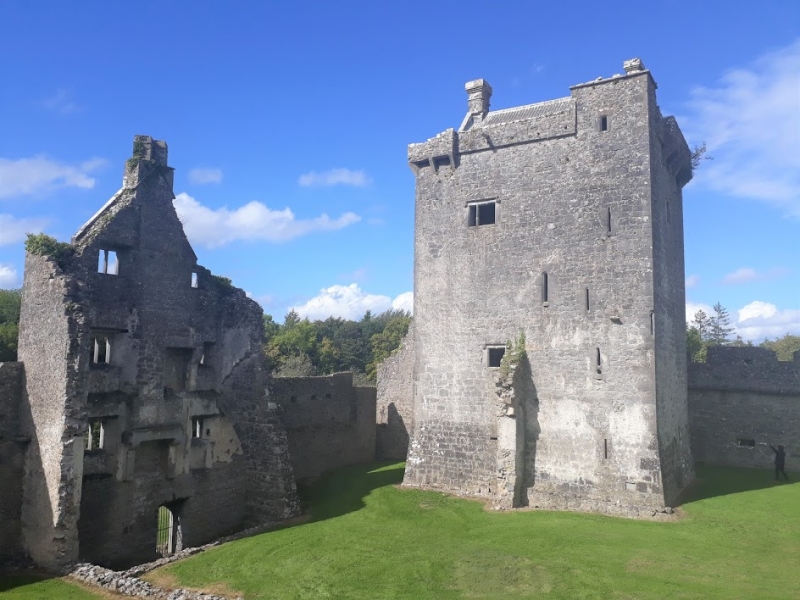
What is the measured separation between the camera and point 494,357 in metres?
19.4

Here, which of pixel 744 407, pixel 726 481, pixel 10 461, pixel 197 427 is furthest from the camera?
pixel 744 407

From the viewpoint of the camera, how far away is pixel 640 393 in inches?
661

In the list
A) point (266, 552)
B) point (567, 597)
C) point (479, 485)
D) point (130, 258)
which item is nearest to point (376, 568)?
point (266, 552)

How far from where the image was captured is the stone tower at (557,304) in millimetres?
17125

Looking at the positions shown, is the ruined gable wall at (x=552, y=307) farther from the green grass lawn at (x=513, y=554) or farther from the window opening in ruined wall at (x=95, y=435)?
the window opening in ruined wall at (x=95, y=435)

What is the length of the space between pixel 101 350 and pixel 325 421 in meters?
9.13

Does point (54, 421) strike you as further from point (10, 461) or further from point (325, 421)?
point (325, 421)

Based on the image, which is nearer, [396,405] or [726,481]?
[726,481]

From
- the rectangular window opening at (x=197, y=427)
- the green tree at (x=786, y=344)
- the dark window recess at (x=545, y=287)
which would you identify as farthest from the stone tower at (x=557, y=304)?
the green tree at (x=786, y=344)

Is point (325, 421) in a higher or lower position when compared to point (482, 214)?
lower

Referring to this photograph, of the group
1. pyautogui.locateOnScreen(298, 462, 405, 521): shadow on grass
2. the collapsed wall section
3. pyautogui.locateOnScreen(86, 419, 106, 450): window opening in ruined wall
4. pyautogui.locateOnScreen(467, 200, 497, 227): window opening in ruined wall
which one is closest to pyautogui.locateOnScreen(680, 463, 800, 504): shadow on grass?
pyautogui.locateOnScreen(298, 462, 405, 521): shadow on grass

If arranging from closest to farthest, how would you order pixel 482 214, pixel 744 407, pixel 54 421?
pixel 54 421 < pixel 482 214 < pixel 744 407

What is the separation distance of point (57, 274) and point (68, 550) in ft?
20.4

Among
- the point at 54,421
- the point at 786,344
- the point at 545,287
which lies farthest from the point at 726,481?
the point at 786,344
